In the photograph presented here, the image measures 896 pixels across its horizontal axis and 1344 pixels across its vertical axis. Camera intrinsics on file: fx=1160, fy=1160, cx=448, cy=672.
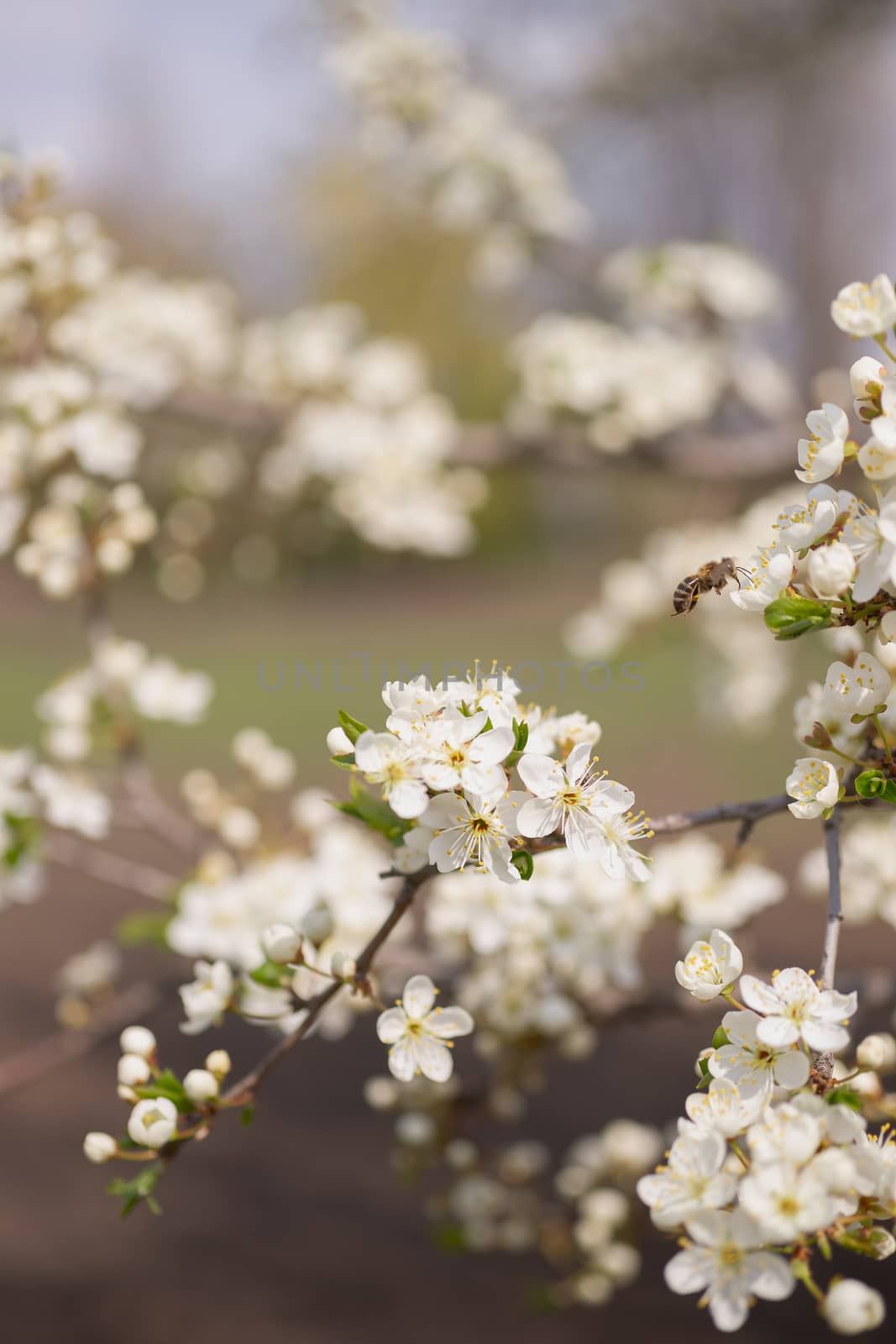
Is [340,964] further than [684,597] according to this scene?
No

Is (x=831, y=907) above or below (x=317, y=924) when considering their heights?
below

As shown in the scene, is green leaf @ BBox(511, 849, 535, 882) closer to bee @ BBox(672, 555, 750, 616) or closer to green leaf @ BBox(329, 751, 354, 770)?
green leaf @ BBox(329, 751, 354, 770)

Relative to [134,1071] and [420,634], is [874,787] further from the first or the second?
[420,634]

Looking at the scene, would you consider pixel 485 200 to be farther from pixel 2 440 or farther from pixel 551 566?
pixel 551 566

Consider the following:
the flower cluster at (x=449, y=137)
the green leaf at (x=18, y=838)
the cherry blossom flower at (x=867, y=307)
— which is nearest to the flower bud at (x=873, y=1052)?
the cherry blossom flower at (x=867, y=307)

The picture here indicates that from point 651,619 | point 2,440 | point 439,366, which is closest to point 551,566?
point 439,366

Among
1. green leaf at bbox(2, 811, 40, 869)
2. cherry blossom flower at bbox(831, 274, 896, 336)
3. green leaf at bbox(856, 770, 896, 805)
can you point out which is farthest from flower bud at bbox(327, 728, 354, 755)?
green leaf at bbox(2, 811, 40, 869)

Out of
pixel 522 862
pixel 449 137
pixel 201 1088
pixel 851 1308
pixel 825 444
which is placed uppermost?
pixel 449 137

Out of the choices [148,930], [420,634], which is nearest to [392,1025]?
[148,930]
